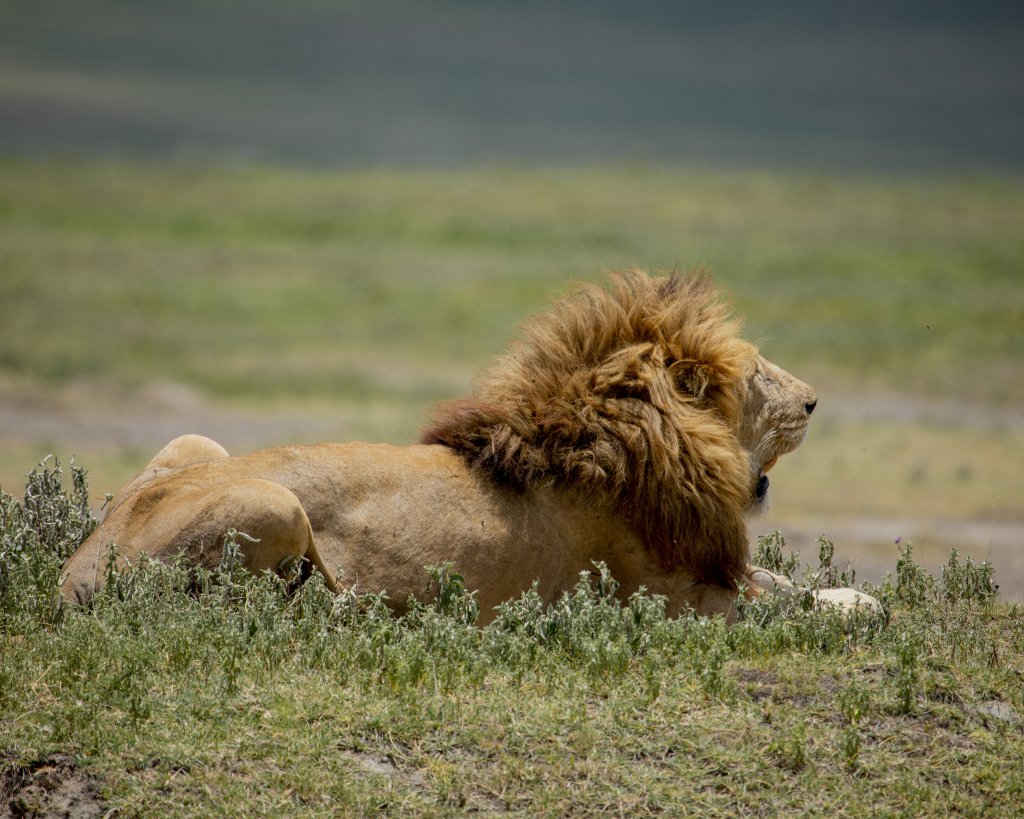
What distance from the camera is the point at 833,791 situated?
14.3 feet

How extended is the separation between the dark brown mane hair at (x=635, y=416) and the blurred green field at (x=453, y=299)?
84 cm

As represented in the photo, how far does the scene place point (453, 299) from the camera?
2547 centimetres

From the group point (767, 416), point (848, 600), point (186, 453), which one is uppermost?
point (767, 416)

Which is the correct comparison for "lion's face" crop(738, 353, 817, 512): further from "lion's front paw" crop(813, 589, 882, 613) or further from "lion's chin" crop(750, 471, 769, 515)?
"lion's front paw" crop(813, 589, 882, 613)

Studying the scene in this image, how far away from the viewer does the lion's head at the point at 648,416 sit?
5.70 meters

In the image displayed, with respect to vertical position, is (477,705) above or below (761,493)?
below

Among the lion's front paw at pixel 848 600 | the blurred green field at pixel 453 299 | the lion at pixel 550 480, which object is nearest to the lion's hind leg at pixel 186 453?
the lion at pixel 550 480

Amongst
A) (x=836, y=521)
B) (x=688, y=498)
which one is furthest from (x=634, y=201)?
(x=688, y=498)

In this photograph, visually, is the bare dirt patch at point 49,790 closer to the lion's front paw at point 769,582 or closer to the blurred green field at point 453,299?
the blurred green field at point 453,299

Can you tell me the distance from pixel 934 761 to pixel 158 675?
8.64ft

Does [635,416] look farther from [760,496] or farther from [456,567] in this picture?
[456,567]

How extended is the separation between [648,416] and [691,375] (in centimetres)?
37

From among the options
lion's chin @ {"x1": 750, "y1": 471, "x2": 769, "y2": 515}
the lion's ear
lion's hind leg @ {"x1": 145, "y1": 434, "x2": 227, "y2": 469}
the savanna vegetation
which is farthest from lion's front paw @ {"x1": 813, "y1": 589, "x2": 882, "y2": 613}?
lion's hind leg @ {"x1": 145, "y1": 434, "x2": 227, "y2": 469}

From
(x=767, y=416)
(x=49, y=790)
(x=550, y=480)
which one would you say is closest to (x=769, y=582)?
(x=767, y=416)
